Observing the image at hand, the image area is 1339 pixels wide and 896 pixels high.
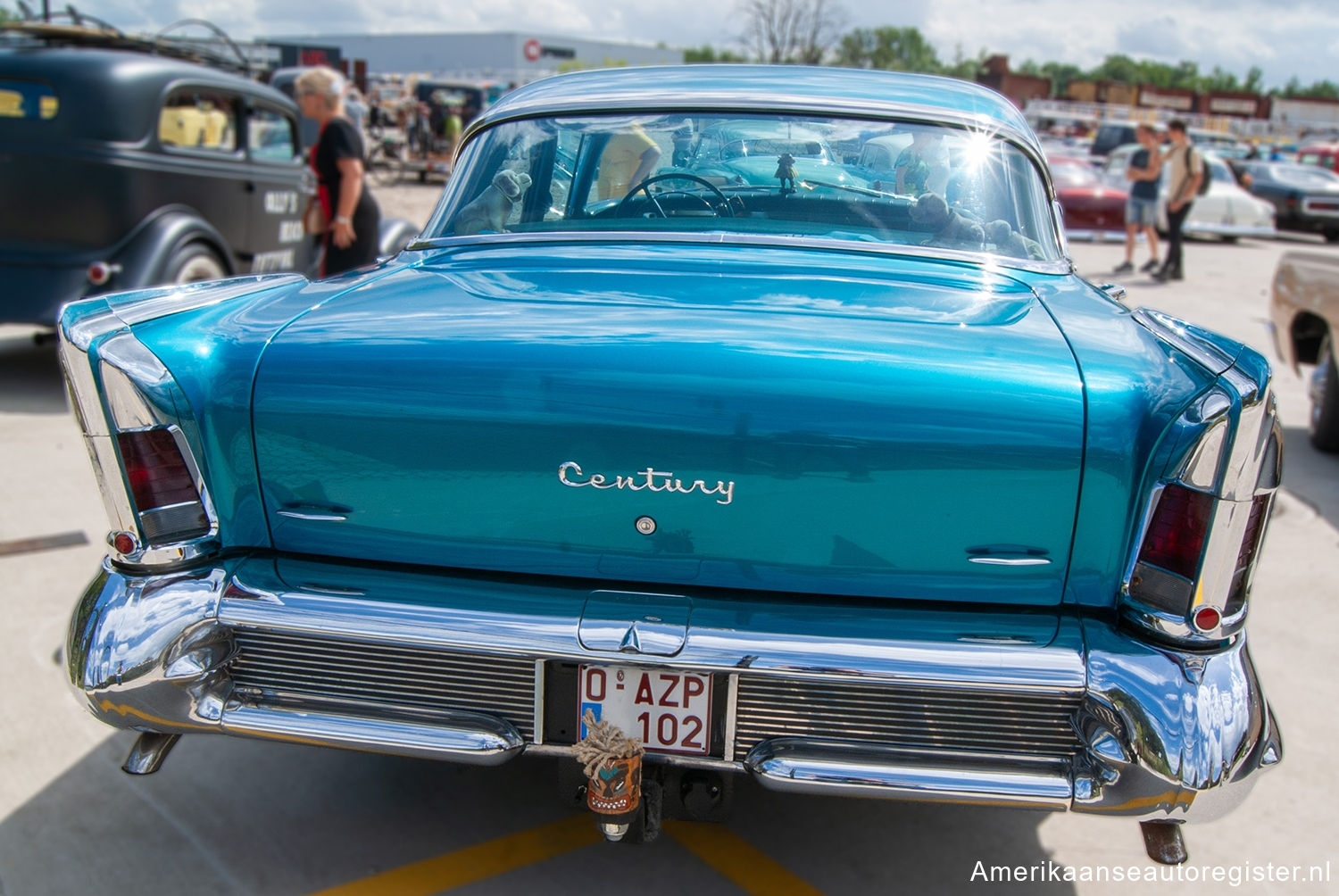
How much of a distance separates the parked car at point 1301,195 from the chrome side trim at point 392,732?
20.5 metres

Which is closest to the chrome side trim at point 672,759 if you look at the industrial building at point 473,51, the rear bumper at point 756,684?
the rear bumper at point 756,684

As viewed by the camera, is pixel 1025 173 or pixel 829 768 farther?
pixel 1025 173

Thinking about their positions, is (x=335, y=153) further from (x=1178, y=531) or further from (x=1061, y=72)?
(x=1061, y=72)

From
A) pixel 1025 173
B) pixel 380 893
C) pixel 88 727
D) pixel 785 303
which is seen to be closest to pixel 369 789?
pixel 380 893

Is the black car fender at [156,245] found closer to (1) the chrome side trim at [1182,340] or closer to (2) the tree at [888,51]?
(1) the chrome side trim at [1182,340]

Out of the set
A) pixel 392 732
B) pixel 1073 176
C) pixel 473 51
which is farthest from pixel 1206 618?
pixel 473 51

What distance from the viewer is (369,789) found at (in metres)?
2.77

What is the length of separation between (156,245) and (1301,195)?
750 inches

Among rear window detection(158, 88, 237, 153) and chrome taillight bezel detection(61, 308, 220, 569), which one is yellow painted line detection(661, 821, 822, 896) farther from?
rear window detection(158, 88, 237, 153)

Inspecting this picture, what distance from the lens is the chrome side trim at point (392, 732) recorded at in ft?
A: 6.51

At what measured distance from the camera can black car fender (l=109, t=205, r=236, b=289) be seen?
20.1ft

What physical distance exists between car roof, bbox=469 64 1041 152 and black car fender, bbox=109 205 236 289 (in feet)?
12.3

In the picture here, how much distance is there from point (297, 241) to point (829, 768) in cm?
731

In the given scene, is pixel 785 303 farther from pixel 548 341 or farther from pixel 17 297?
pixel 17 297
